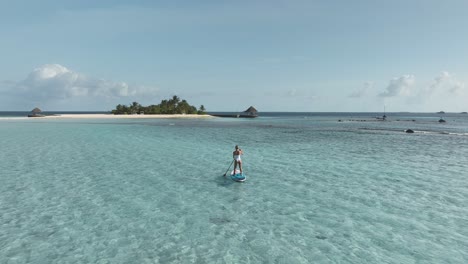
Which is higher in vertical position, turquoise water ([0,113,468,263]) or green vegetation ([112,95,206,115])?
green vegetation ([112,95,206,115])

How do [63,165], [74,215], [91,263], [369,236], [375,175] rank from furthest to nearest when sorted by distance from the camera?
[63,165] → [375,175] → [74,215] → [369,236] → [91,263]

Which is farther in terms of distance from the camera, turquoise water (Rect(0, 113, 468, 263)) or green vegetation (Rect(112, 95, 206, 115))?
green vegetation (Rect(112, 95, 206, 115))

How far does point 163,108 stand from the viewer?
553ft

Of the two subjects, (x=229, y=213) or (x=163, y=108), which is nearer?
(x=229, y=213)

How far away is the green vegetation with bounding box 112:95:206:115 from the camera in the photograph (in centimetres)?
15988

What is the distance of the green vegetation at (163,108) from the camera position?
159875 mm

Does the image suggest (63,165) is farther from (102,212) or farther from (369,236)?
(369,236)

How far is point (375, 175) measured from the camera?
22531 millimetres

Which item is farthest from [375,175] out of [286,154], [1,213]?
[1,213]

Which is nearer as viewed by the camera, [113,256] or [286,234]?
[113,256]

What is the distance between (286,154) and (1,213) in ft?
83.1

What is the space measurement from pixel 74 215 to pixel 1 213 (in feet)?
10.9

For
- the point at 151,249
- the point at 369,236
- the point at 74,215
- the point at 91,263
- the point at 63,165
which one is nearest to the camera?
the point at 91,263

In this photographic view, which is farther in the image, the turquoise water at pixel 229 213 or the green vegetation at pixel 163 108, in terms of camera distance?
the green vegetation at pixel 163 108
